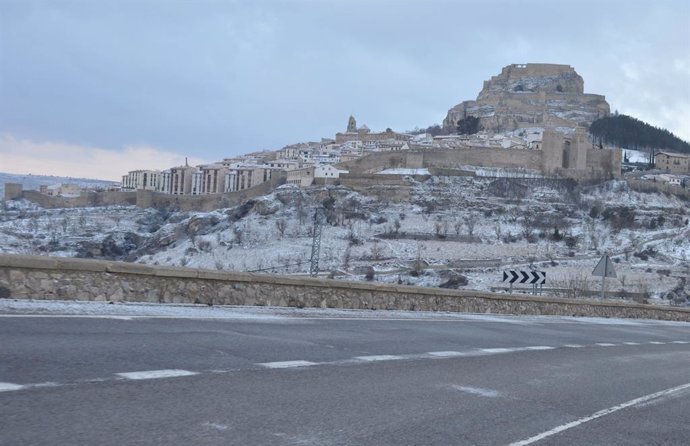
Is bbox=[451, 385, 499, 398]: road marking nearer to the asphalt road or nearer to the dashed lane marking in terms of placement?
the asphalt road

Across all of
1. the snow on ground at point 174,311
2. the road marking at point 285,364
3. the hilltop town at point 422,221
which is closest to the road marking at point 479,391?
the road marking at point 285,364

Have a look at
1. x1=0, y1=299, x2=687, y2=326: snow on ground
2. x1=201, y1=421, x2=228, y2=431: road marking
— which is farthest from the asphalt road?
x1=0, y1=299, x2=687, y2=326: snow on ground

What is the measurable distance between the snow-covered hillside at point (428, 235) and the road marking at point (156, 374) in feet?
179

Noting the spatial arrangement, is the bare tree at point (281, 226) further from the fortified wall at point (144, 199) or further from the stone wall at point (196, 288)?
the stone wall at point (196, 288)

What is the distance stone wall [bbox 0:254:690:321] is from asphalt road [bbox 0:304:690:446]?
6.00ft

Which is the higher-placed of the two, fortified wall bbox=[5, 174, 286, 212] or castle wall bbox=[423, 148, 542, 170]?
castle wall bbox=[423, 148, 542, 170]

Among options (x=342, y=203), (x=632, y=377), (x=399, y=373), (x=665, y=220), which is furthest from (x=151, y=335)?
(x=665, y=220)

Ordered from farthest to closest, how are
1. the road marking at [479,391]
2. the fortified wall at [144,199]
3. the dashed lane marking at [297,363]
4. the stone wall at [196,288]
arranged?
1. the fortified wall at [144,199]
2. the stone wall at [196,288]
3. the road marking at [479,391]
4. the dashed lane marking at [297,363]

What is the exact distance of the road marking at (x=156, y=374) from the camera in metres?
7.07

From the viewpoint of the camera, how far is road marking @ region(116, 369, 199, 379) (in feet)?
23.2

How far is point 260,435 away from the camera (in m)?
5.61

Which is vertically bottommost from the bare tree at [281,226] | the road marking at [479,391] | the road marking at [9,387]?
the road marking at [479,391]

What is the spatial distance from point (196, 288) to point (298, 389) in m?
7.54

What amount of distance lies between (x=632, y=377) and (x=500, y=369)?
216 cm
